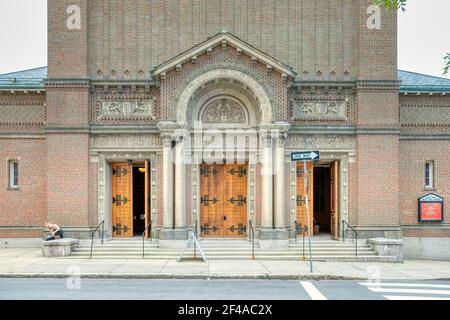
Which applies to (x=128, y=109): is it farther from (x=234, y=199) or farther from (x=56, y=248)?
(x=56, y=248)

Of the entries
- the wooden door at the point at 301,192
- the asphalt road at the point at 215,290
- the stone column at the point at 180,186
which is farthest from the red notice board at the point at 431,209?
the stone column at the point at 180,186

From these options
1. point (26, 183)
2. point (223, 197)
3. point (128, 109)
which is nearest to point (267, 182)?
point (223, 197)

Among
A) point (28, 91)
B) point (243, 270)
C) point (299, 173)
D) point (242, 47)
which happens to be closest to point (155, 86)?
point (242, 47)

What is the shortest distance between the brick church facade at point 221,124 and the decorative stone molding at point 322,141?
0.15 feet

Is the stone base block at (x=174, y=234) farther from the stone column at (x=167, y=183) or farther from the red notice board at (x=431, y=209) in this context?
the red notice board at (x=431, y=209)

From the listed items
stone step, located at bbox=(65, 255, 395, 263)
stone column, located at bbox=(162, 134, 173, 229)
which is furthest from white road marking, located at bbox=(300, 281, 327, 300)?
stone column, located at bbox=(162, 134, 173, 229)

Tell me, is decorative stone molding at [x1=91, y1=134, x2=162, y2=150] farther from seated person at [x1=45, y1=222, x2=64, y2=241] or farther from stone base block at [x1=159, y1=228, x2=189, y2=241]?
seated person at [x1=45, y1=222, x2=64, y2=241]

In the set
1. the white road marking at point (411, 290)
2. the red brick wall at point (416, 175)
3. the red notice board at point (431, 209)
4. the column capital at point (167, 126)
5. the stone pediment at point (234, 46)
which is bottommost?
the white road marking at point (411, 290)

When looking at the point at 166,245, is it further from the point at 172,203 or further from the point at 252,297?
the point at 252,297

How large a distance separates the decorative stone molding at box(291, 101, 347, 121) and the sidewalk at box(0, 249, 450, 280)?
6.21 meters

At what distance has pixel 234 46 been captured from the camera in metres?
21.0

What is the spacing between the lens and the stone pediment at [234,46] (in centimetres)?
2084

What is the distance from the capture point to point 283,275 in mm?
16172

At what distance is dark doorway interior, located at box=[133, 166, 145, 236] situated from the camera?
83.5 feet
